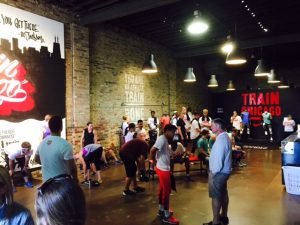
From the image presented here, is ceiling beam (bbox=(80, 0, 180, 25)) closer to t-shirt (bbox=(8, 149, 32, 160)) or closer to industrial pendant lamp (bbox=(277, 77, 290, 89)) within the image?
t-shirt (bbox=(8, 149, 32, 160))

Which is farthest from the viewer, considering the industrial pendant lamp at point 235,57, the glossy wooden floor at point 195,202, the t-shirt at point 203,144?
the t-shirt at point 203,144

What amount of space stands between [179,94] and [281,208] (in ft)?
30.3

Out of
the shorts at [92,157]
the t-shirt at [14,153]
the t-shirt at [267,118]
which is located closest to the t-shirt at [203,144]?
the shorts at [92,157]

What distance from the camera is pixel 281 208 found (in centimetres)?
491

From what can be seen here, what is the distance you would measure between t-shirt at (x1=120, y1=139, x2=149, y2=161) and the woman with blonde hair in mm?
4120

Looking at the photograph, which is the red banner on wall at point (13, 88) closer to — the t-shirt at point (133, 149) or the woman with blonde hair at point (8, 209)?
the t-shirt at point (133, 149)

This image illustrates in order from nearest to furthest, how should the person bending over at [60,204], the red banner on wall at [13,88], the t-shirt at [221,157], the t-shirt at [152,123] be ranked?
the person bending over at [60,204] < the t-shirt at [221,157] < the red banner on wall at [13,88] < the t-shirt at [152,123]

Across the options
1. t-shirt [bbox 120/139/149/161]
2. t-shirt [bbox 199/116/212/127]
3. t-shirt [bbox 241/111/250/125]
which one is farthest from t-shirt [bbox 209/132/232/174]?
t-shirt [bbox 241/111/250/125]

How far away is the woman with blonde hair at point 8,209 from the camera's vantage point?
5.01ft

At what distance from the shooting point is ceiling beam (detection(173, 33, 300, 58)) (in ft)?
34.3

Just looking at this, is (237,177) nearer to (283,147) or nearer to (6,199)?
(283,147)

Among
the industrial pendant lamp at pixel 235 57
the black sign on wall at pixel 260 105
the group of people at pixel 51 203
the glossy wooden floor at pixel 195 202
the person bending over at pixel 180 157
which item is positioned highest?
the industrial pendant lamp at pixel 235 57

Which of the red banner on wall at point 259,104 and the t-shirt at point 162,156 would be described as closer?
the t-shirt at point 162,156

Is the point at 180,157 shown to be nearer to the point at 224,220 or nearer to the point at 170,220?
the point at 170,220
